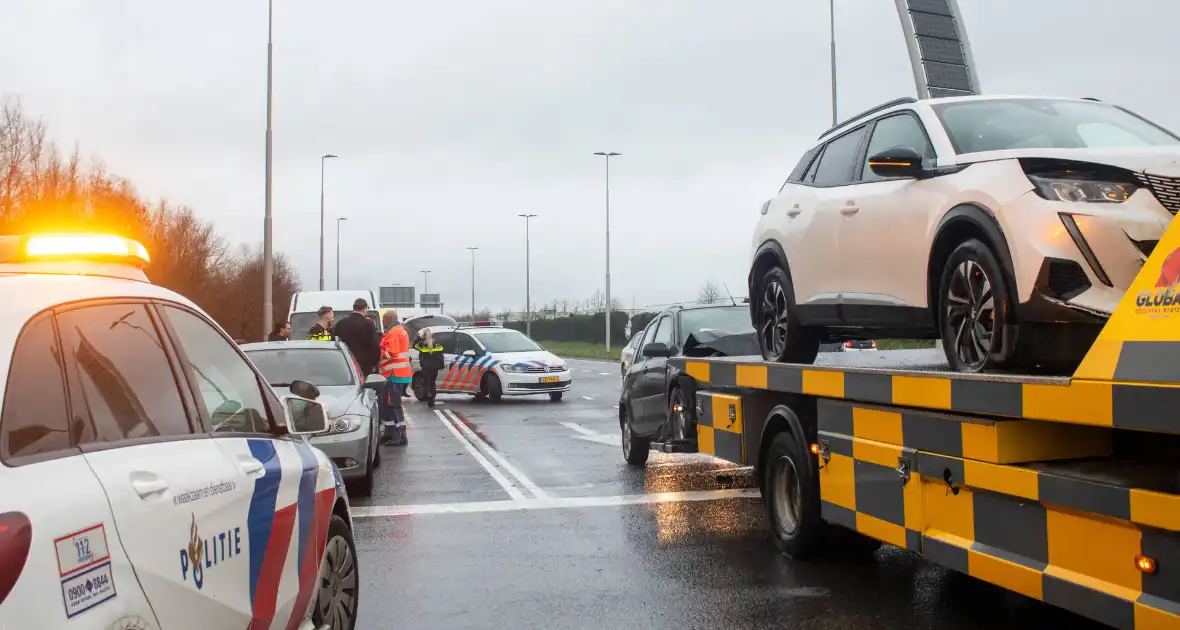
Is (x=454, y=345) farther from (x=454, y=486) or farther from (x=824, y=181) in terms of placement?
(x=824, y=181)

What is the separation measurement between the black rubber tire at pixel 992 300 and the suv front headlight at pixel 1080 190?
43 centimetres

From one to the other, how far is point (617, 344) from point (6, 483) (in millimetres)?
72517

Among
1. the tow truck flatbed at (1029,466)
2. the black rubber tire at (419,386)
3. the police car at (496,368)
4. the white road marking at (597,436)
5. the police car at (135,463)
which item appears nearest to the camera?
the police car at (135,463)

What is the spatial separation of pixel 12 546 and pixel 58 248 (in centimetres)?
135

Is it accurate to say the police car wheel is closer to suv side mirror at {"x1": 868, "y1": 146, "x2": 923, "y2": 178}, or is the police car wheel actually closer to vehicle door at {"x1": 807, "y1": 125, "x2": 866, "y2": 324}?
suv side mirror at {"x1": 868, "y1": 146, "x2": 923, "y2": 178}

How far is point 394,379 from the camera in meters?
16.4

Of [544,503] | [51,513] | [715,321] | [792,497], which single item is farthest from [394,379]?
[51,513]

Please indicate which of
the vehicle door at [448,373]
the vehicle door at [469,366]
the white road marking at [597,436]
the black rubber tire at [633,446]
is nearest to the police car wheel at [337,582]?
the black rubber tire at [633,446]

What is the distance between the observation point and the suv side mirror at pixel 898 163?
6.46 metres

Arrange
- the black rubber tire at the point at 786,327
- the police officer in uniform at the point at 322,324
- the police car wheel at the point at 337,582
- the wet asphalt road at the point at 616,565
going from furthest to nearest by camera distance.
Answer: the police officer in uniform at the point at 322,324
the black rubber tire at the point at 786,327
the wet asphalt road at the point at 616,565
the police car wheel at the point at 337,582

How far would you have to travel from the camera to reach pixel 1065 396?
4.40 m

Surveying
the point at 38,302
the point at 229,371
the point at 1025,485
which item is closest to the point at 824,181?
the point at 1025,485

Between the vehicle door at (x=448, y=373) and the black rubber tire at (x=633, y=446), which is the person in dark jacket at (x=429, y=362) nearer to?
the vehicle door at (x=448, y=373)

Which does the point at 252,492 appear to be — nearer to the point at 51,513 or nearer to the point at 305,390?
the point at 305,390
